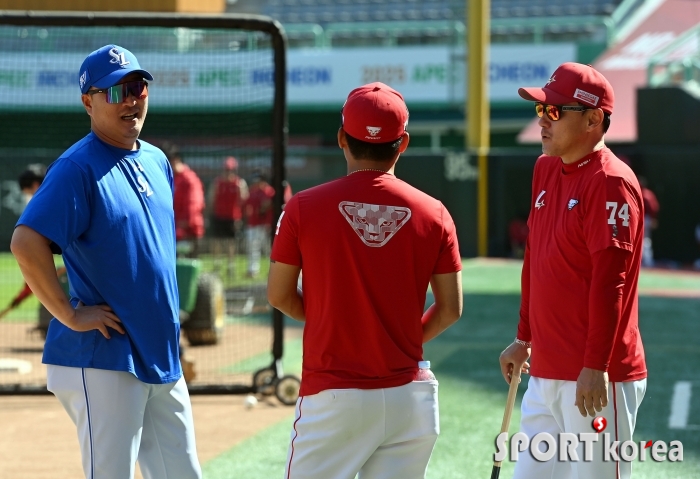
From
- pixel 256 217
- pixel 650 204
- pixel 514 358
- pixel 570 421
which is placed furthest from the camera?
pixel 650 204

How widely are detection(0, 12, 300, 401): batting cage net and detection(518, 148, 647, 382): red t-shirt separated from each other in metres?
1.53

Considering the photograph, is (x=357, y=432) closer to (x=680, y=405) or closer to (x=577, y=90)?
(x=577, y=90)

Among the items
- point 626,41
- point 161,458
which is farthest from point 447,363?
point 626,41

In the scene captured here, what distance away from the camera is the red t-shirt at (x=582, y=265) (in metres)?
3.47

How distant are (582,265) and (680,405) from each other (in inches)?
169

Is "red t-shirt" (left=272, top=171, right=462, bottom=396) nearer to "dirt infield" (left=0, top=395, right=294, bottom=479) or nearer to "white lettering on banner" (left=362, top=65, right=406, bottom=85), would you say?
"dirt infield" (left=0, top=395, right=294, bottom=479)

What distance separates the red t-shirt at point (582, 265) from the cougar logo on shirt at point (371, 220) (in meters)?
0.78

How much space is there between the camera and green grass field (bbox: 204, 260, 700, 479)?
19.5 ft

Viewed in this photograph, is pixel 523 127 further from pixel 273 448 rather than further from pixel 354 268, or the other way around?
pixel 354 268

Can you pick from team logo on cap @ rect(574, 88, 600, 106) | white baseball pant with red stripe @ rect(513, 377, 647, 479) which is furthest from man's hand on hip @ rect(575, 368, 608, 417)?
team logo on cap @ rect(574, 88, 600, 106)

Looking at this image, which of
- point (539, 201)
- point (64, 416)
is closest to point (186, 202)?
point (64, 416)

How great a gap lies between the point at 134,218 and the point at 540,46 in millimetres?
23646

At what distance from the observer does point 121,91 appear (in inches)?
147

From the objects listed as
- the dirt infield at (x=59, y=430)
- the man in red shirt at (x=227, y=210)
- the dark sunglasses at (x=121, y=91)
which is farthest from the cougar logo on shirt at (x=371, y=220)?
the man in red shirt at (x=227, y=210)
